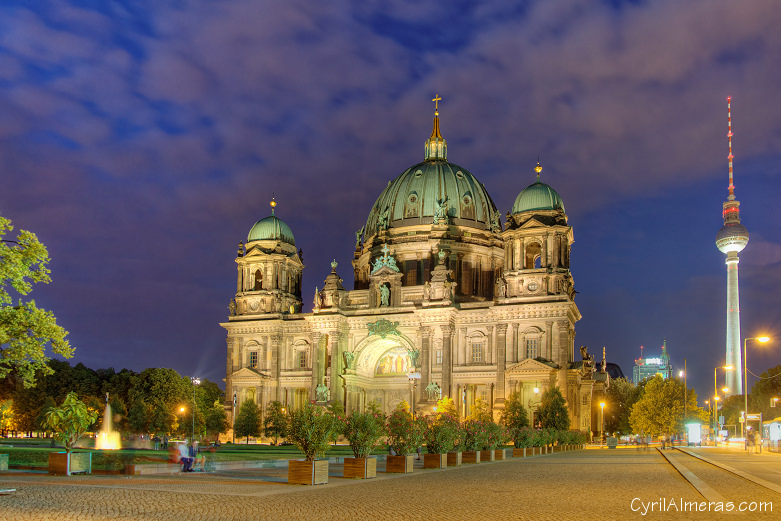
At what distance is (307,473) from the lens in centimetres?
2542

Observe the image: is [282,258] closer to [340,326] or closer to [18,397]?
[340,326]

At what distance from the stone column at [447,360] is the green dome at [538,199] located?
603 inches

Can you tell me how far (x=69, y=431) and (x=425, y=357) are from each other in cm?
6021

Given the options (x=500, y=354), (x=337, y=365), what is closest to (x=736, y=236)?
(x=500, y=354)

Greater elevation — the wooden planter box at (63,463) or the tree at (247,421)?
the wooden planter box at (63,463)

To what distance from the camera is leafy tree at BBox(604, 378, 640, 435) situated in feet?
448

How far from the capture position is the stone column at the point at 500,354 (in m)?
82.9

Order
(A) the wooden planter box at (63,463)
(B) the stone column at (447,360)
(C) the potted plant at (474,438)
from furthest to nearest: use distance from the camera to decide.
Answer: (B) the stone column at (447,360) → (C) the potted plant at (474,438) → (A) the wooden planter box at (63,463)

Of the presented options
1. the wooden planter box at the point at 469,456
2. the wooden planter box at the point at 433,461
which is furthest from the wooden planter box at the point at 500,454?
the wooden planter box at the point at 433,461

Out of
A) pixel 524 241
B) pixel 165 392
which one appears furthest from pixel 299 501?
pixel 165 392

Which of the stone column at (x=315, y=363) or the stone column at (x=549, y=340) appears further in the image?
the stone column at (x=315, y=363)

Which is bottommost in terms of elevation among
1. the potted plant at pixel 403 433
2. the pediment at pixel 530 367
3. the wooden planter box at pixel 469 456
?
the wooden planter box at pixel 469 456

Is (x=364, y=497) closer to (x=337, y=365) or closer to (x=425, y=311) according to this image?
(x=425, y=311)

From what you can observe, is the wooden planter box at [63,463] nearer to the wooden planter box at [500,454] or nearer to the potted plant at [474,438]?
the potted plant at [474,438]
